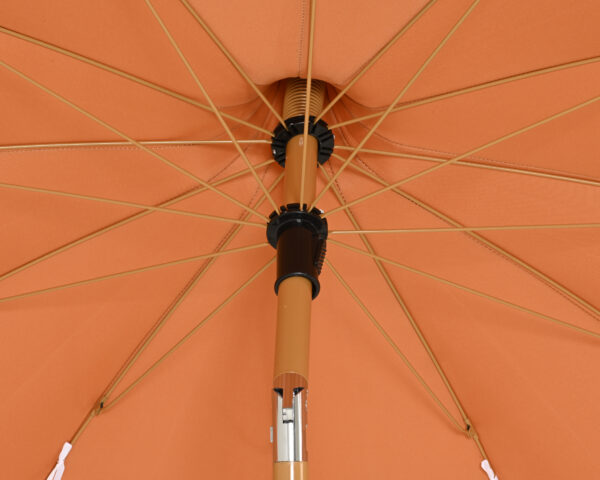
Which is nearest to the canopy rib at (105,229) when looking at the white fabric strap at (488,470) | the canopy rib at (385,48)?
the canopy rib at (385,48)

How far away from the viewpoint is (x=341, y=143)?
2570 mm

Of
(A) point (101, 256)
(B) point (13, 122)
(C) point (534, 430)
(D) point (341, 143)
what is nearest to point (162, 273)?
(A) point (101, 256)

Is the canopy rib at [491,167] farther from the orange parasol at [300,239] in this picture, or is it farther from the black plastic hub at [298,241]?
the black plastic hub at [298,241]

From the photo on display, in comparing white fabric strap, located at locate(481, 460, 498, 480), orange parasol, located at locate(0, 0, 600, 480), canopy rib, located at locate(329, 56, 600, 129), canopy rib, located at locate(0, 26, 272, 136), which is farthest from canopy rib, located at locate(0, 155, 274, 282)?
white fabric strap, located at locate(481, 460, 498, 480)

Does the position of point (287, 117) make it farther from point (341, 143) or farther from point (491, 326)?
point (491, 326)

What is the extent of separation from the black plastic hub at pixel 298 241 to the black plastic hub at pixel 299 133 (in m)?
0.36

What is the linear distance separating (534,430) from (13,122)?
236cm

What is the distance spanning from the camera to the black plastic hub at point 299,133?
2.19 metres

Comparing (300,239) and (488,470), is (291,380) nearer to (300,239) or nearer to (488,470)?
(300,239)

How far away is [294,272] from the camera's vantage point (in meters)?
1.82

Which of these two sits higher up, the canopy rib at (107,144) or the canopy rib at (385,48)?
the canopy rib at (385,48)

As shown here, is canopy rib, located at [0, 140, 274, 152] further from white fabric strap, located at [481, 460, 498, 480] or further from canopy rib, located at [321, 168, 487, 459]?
white fabric strap, located at [481, 460, 498, 480]

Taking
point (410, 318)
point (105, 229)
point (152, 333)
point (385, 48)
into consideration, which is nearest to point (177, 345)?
point (152, 333)

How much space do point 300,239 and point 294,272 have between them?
14cm
